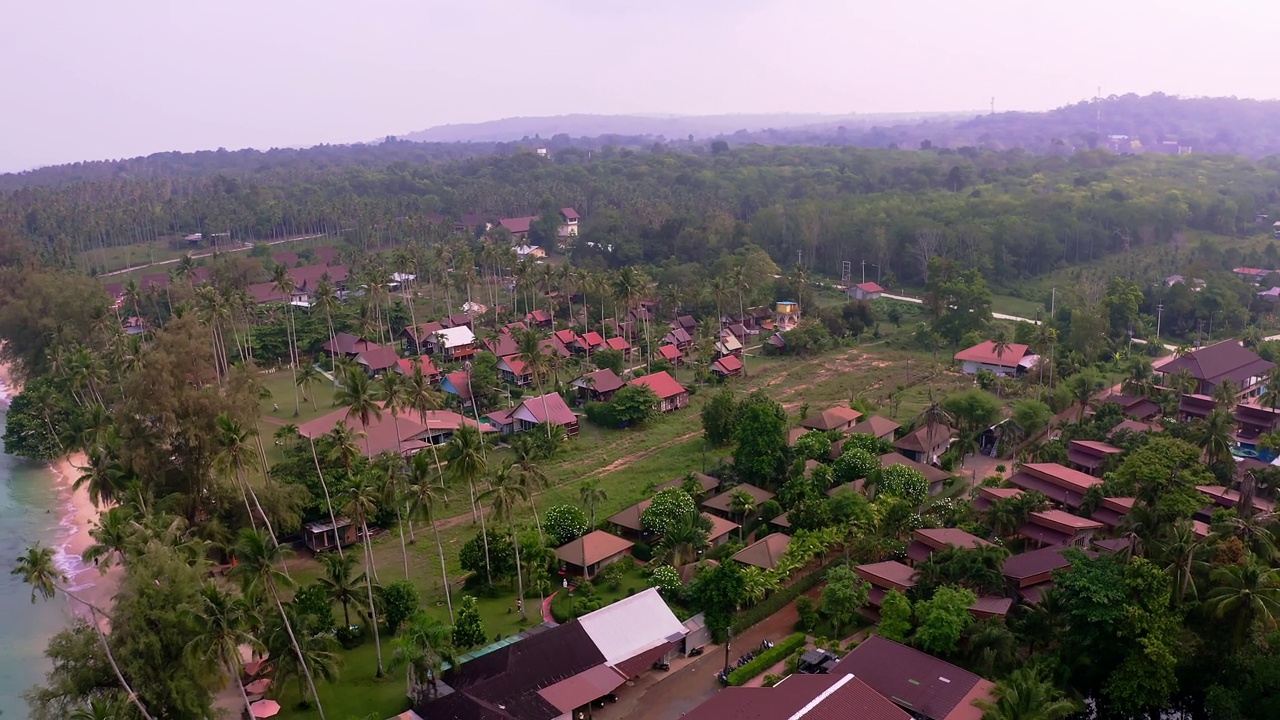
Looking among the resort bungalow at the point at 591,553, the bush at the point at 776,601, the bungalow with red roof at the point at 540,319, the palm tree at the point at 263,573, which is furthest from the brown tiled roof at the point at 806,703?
the bungalow with red roof at the point at 540,319

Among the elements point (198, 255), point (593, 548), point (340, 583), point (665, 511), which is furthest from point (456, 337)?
point (198, 255)

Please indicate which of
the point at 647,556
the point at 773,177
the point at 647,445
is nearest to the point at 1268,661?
the point at 647,556

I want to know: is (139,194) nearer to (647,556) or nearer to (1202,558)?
(647,556)

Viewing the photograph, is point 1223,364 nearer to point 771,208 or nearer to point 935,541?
point 935,541

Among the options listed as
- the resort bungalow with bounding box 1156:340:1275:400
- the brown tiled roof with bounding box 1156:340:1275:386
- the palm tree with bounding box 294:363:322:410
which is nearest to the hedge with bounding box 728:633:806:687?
the resort bungalow with bounding box 1156:340:1275:400

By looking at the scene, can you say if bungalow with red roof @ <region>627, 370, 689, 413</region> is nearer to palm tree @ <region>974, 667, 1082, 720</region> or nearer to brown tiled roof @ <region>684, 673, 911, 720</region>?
brown tiled roof @ <region>684, 673, 911, 720</region>
